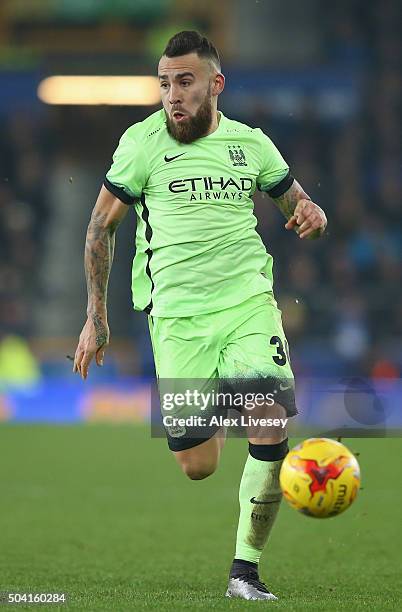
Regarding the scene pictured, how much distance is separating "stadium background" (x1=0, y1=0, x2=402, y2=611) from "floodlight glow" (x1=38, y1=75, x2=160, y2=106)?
14 cm

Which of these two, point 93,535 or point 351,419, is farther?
point 351,419

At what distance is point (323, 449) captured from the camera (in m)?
5.52

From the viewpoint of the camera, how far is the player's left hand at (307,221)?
237 inches

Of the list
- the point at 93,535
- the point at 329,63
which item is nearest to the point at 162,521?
the point at 93,535

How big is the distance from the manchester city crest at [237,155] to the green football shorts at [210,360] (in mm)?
628

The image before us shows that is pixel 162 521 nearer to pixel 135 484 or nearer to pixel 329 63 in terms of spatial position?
pixel 135 484

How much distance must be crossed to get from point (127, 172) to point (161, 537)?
312 cm

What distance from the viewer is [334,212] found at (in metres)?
20.4

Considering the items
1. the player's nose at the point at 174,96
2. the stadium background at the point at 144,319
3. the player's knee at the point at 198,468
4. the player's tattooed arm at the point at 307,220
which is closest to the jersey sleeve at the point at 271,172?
the player's tattooed arm at the point at 307,220

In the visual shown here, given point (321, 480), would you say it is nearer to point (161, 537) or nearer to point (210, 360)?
point (210, 360)

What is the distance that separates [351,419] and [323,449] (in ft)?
12.3

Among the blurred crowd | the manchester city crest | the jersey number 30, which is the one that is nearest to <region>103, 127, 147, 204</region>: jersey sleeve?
the manchester city crest

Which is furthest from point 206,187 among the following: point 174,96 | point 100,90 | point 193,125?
point 100,90

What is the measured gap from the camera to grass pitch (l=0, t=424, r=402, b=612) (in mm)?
6008
